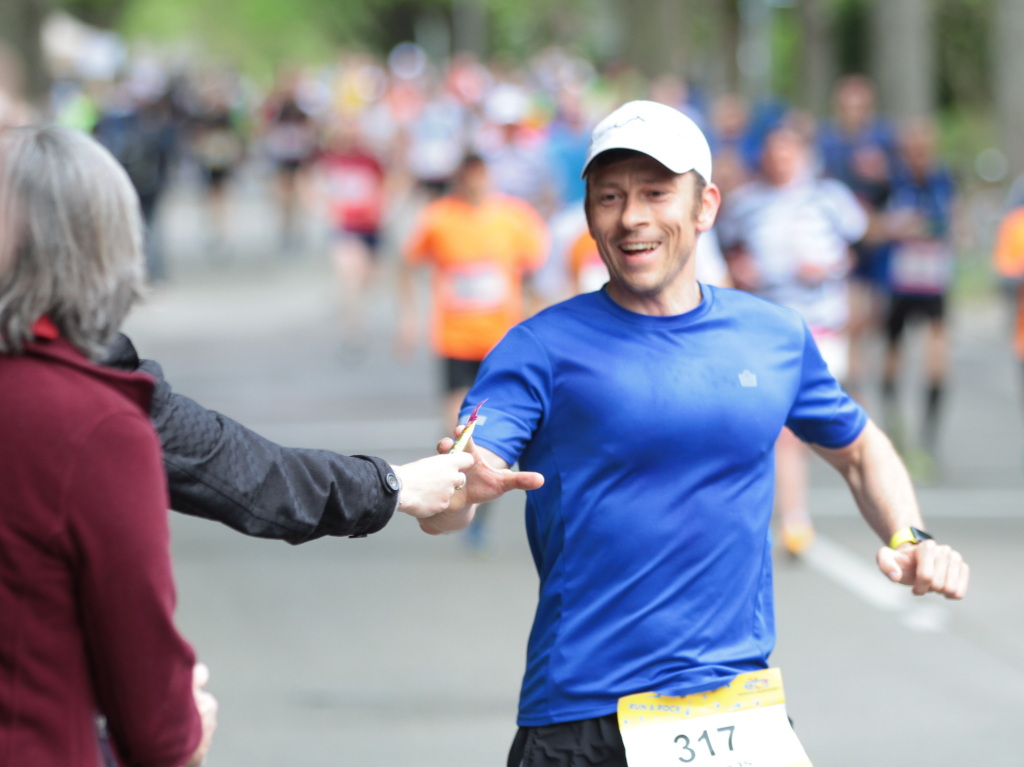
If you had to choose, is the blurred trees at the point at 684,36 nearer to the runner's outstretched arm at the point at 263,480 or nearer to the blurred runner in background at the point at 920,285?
the blurred runner in background at the point at 920,285

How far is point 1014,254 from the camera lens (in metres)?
8.27

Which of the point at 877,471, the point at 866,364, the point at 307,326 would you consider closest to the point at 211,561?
the point at 877,471

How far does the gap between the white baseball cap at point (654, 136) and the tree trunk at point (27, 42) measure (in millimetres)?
14573

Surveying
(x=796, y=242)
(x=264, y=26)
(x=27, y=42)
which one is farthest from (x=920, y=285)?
(x=264, y=26)

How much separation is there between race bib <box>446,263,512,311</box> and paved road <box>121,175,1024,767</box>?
127 centimetres

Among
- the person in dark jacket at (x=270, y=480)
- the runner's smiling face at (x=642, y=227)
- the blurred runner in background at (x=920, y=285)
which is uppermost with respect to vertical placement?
the runner's smiling face at (x=642, y=227)

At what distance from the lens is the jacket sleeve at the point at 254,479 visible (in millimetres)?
2508

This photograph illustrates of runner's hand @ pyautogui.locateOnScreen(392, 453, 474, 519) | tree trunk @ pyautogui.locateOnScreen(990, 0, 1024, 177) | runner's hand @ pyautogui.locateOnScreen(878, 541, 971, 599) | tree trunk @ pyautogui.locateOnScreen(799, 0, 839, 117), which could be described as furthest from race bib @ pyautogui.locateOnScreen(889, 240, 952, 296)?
tree trunk @ pyautogui.locateOnScreen(799, 0, 839, 117)

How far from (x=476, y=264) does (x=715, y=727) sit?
Result: 21.2 ft

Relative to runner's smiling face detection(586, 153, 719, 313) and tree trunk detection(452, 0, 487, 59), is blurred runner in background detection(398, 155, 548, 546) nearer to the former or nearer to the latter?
runner's smiling face detection(586, 153, 719, 313)

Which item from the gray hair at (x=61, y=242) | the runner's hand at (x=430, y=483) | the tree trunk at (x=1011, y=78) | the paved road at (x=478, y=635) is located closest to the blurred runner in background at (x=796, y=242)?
the paved road at (x=478, y=635)

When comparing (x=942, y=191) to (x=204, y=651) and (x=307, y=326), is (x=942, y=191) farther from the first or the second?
(x=307, y=326)

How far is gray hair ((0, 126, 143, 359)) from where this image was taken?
2219mm

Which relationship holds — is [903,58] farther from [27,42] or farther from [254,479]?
[254,479]
